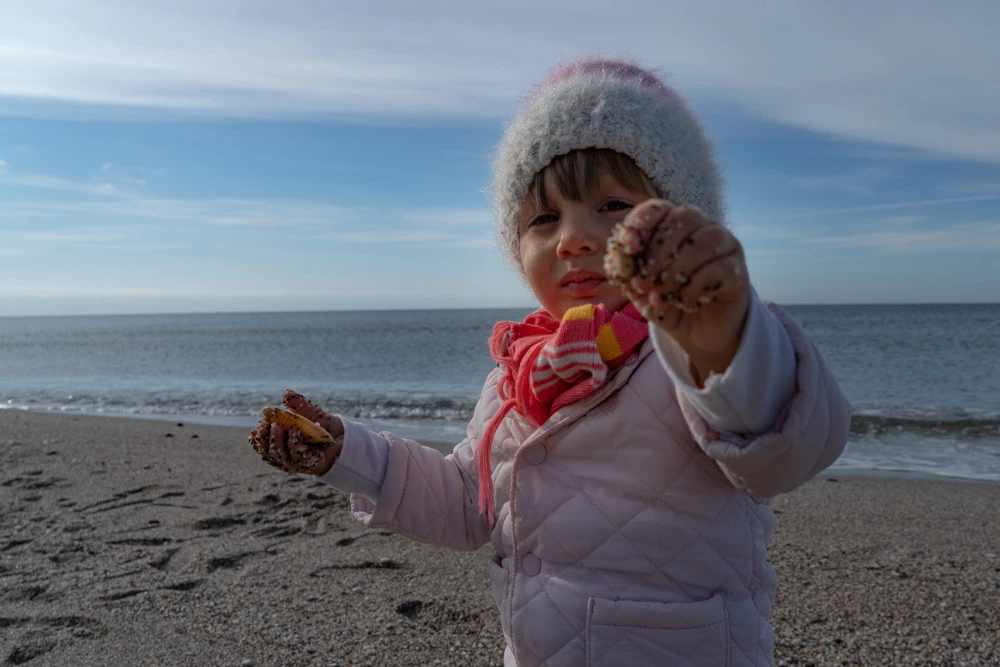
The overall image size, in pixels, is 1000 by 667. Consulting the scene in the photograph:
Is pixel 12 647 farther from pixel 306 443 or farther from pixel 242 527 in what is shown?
pixel 306 443

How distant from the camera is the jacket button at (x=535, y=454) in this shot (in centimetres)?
160

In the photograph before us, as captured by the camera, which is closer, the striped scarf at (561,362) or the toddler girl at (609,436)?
the toddler girl at (609,436)

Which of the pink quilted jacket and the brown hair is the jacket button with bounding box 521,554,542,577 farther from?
the brown hair

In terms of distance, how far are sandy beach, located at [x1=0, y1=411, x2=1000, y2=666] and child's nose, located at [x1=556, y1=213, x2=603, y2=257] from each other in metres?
1.96

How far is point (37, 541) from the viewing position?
14.4ft

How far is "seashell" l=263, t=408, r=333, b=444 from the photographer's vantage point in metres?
1.69

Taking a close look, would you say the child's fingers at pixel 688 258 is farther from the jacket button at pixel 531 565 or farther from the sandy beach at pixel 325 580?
the sandy beach at pixel 325 580

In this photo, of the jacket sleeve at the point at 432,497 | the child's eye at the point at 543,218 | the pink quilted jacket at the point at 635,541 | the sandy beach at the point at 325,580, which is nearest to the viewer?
the pink quilted jacket at the point at 635,541

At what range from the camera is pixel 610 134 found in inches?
65.3

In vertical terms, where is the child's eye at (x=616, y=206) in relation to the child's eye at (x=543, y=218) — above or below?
above

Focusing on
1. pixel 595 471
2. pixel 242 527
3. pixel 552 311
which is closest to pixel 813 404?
pixel 595 471

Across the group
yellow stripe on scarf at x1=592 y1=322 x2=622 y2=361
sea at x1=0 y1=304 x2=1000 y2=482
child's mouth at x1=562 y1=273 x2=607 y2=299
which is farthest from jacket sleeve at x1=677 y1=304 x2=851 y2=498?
sea at x1=0 y1=304 x2=1000 y2=482

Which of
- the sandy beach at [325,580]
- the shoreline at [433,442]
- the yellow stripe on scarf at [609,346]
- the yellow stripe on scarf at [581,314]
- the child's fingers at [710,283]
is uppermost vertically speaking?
the child's fingers at [710,283]

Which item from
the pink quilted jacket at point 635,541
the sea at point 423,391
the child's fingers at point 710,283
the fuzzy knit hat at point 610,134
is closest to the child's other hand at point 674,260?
the child's fingers at point 710,283
